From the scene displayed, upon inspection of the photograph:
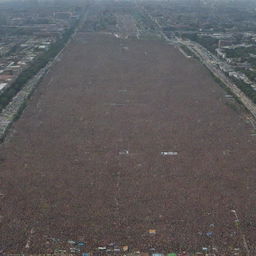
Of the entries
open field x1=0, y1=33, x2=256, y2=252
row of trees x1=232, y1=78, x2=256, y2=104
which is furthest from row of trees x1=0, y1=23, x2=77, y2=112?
row of trees x1=232, y1=78, x2=256, y2=104

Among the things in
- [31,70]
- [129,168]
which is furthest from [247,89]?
[31,70]

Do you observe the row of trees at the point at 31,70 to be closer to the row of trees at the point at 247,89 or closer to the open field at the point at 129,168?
the open field at the point at 129,168

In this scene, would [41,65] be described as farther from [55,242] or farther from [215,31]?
[215,31]

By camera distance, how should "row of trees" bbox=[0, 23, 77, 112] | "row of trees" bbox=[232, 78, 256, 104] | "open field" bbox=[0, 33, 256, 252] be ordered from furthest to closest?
"row of trees" bbox=[232, 78, 256, 104] < "row of trees" bbox=[0, 23, 77, 112] < "open field" bbox=[0, 33, 256, 252]

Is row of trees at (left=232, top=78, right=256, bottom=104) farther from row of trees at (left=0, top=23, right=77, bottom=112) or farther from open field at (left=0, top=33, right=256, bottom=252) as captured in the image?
row of trees at (left=0, top=23, right=77, bottom=112)

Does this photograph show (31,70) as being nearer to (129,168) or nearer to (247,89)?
(247,89)

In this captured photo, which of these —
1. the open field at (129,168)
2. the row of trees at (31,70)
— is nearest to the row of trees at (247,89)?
the open field at (129,168)
